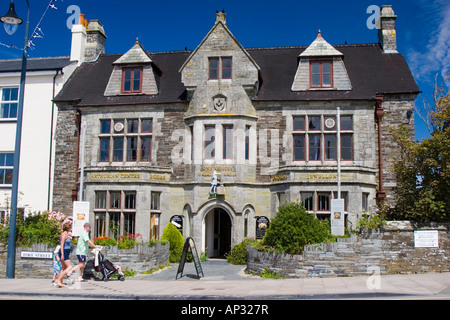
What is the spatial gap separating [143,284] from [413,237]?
29.7 ft

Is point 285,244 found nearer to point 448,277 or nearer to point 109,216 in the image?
point 448,277

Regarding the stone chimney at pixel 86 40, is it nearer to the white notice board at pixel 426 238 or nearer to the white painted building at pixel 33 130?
the white painted building at pixel 33 130

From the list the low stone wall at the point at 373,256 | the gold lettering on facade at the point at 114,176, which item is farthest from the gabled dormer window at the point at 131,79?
the low stone wall at the point at 373,256

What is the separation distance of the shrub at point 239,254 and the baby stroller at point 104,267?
6913mm

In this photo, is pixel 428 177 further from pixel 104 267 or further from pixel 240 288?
pixel 104 267

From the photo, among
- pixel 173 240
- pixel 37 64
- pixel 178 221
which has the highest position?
pixel 37 64

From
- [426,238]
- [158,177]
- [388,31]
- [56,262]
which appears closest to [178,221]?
[158,177]

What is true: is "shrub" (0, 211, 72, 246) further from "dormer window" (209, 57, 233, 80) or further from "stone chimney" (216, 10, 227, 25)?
"stone chimney" (216, 10, 227, 25)

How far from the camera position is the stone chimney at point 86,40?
28.3 m

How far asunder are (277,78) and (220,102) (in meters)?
3.71

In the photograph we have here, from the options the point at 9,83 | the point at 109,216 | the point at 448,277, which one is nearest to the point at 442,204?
the point at 448,277

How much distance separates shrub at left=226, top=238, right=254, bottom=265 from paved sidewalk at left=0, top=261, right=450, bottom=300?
478cm

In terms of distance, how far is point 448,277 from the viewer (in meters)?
14.6

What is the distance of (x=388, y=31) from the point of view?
86.6 ft
